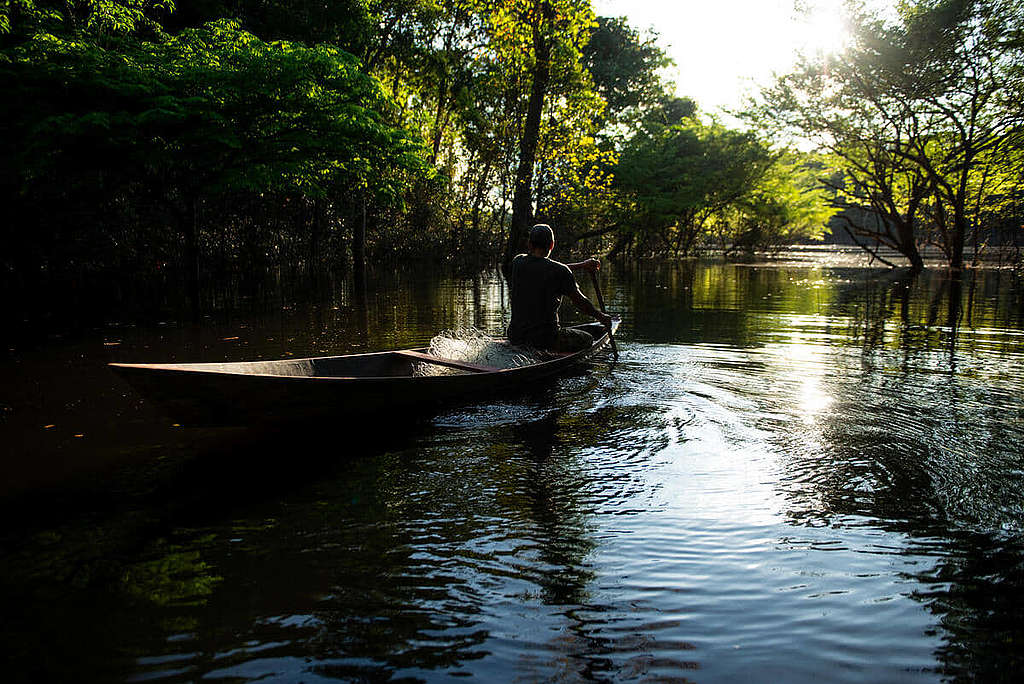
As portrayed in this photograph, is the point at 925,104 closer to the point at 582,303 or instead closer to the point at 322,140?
the point at 322,140

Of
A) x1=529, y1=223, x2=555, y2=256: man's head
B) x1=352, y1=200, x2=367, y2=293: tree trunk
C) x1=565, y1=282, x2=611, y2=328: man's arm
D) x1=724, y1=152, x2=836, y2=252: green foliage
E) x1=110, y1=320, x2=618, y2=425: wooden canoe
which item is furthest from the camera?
x1=724, y1=152, x2=836, y2=252: green foliage

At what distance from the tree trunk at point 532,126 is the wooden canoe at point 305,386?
1488 cm

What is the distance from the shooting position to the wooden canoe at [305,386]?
4.53 meters

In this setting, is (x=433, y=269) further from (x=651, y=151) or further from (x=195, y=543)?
(x=195, y=543)

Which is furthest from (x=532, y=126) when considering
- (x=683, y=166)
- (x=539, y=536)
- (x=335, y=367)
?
(x=539, y=536)

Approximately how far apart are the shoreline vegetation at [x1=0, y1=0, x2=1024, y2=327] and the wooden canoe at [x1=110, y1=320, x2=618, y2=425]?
8.24 m

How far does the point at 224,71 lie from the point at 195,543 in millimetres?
11137

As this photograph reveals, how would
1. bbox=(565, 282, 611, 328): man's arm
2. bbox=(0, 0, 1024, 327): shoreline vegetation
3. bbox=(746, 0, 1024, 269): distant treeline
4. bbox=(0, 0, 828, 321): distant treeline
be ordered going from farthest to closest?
bbox=(746, 0, 1024, 269): distant treeline, bbox=(0, 0, 1024, 327): shoreline vegetation, bbox=(0, 0, 828, 321): distant treeline, bbox=(565, 282, 611, 328): man's arm

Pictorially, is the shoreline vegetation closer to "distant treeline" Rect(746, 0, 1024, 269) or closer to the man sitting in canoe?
"distant treeline" Rect(746, 0, 1024, 269)

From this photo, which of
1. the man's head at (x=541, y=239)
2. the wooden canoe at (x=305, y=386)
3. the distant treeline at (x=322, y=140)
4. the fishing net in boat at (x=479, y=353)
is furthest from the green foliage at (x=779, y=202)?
the wooden canoe at (x=305, y=386)

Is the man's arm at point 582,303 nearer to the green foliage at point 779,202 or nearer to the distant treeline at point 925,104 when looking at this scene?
the distant treeline at point 925,104

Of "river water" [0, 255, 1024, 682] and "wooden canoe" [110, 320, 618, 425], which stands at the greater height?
"wooden canoe" [110, 320, 618, 425]

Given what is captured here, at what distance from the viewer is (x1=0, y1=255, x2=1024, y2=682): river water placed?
2.79 meters

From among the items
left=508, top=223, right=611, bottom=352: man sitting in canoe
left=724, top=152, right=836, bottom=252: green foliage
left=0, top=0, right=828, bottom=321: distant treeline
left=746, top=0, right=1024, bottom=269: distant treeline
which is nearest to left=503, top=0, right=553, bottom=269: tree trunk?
left=0, top=0, right=828, bottom=321: distant treeline
